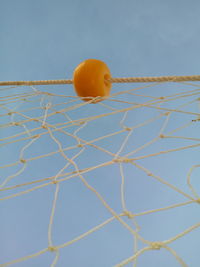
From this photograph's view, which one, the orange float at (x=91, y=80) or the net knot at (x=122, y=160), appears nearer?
the net knot at (x=122, y=160)

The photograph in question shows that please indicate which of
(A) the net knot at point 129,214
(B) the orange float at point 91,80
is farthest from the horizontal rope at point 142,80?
(A) the net knot at point 129,214

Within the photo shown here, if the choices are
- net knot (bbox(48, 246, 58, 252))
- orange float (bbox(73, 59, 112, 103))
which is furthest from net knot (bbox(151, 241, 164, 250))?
orange float (bbox(73, 59, 112, 103))

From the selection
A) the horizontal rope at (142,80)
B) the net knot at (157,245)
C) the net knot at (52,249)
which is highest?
the horizontal rope at (142,80)

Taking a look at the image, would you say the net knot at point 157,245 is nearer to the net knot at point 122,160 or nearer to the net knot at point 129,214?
the net knot at point 129,214

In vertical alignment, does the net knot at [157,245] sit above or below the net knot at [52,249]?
below

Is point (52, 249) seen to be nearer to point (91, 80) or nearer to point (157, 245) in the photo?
point (157, 245)

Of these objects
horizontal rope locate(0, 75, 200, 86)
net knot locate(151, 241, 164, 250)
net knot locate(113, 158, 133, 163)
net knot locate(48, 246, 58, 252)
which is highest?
horizontal rope locate(0, 75, 200, 86)

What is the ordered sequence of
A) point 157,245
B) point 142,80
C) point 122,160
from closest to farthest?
point 157,245 → point 122,160 → point 142,80

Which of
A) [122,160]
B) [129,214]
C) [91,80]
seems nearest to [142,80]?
[91,80]

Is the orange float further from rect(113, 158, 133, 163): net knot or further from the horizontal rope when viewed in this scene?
rect(113, 158, 133, 163): net knot
